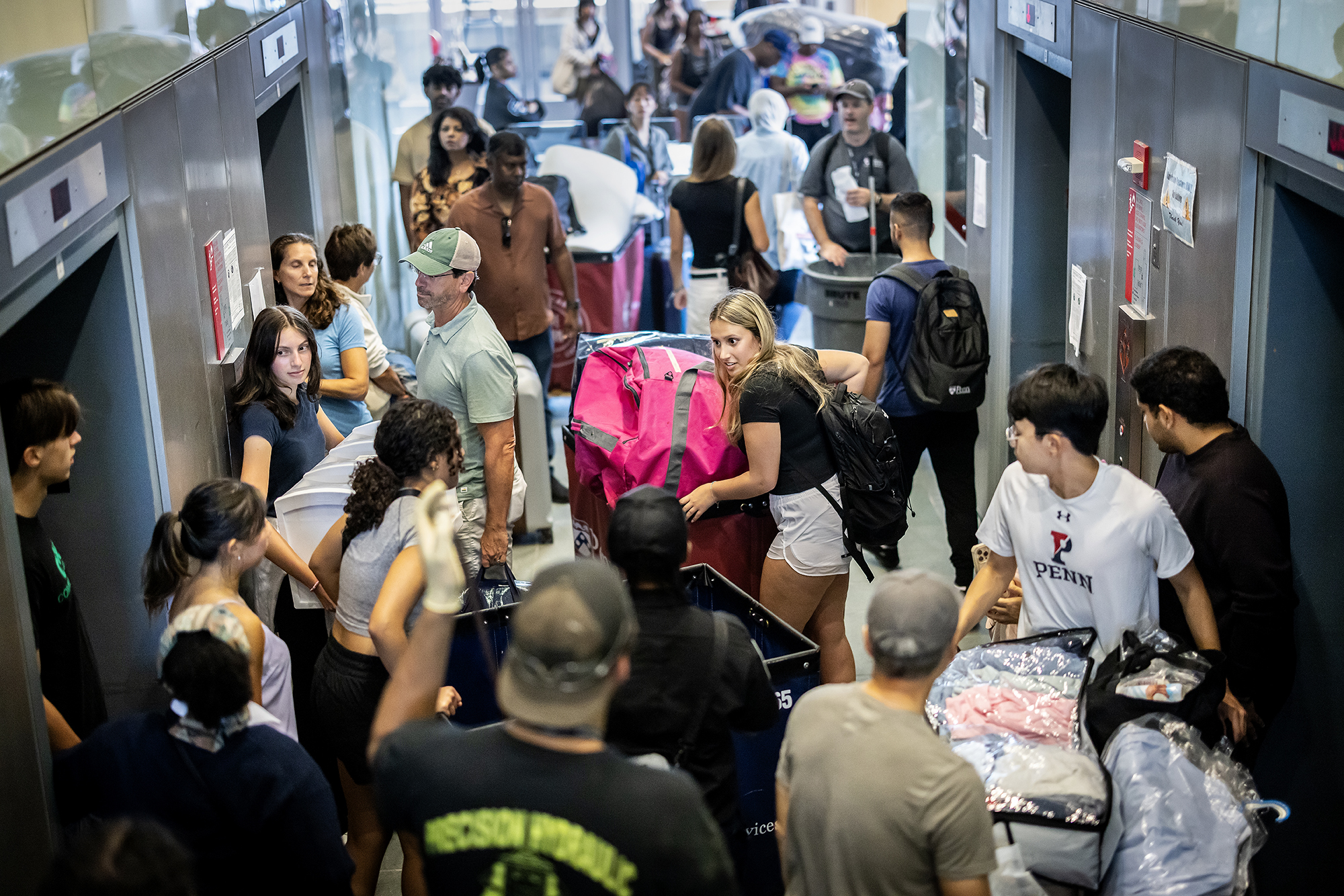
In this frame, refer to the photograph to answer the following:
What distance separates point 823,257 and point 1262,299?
405cm

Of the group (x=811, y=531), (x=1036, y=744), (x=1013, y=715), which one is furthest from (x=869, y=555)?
(x=1036, y=744)

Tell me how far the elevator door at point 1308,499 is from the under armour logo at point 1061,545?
57 centimetres

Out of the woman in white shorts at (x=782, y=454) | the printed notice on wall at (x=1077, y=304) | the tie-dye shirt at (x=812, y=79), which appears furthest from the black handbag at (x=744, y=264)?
the tie-dye shirt at (x=812, y=79)

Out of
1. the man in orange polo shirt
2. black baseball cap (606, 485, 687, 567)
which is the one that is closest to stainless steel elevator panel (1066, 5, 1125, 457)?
black baseball cap (606, 485, 687, 567)

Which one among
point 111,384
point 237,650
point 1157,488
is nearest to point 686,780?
point 237,650

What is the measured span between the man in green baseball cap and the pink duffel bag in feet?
0.92

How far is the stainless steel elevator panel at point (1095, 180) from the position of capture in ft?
13.3

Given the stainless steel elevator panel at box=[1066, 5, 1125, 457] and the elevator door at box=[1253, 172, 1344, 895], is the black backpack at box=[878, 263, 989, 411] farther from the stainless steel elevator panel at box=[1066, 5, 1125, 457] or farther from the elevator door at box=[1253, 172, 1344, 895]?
the elevator door at box=[1253, 172, 1344, 895]

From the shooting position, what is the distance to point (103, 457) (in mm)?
3164

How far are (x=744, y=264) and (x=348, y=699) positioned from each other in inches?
161

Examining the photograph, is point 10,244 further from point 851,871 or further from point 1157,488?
point 1157,488

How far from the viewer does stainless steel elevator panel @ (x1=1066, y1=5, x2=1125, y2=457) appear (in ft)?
13.3

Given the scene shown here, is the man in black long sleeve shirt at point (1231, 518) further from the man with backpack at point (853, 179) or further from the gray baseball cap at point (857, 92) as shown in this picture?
the gray baseball cap at point (857, 92)

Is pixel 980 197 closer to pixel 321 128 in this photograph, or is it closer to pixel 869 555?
pixel 869 555
